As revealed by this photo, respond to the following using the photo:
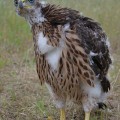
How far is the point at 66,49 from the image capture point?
4.89 metres

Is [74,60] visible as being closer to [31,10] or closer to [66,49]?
[66,49]

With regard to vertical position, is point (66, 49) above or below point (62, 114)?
above

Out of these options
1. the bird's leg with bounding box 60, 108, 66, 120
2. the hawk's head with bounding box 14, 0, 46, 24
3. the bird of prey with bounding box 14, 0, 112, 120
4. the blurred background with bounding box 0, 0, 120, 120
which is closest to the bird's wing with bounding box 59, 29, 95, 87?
the bird of prey with bounding box 14, 0, 112, 120

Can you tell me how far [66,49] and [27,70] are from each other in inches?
106

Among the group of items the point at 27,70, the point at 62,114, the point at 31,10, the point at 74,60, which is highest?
the point at 31,10

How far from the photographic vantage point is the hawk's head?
16.1 feet

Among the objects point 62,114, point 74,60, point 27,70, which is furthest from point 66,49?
point 27,70

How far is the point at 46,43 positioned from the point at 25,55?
10.4ft

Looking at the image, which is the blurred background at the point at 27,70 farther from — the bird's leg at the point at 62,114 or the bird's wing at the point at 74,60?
the bird's wing at the point at 74,60

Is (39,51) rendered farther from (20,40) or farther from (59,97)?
(20,40)

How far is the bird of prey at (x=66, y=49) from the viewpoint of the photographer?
491 centimetres

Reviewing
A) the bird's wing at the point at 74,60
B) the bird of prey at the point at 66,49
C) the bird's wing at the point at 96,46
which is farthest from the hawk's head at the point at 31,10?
the bird's wing at the point at 96,46

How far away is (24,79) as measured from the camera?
7.12 metres

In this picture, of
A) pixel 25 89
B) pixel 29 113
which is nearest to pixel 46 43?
pixel 29 113
